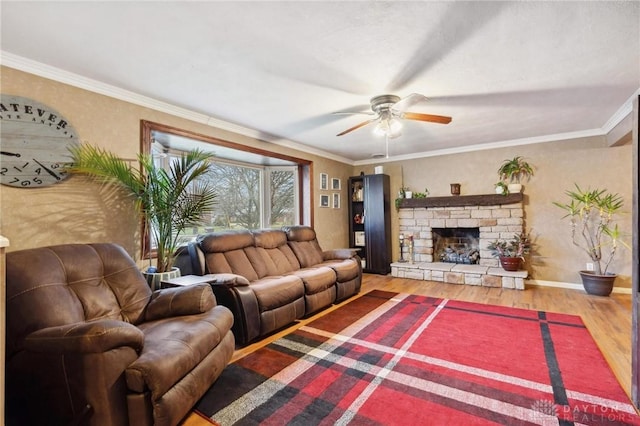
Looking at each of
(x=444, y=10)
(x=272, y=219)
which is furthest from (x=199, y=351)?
(x=272, y=219)

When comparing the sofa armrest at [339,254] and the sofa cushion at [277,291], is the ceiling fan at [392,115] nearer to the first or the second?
the sofa cushion at [277,291]

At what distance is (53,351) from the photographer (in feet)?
4.58

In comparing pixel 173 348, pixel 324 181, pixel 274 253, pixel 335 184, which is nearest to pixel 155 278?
pixel 173 348

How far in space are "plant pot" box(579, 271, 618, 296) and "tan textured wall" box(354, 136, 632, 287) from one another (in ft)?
1.13

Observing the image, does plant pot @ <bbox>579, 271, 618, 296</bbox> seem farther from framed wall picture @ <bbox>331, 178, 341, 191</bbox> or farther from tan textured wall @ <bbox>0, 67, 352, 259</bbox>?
tan textured wall @ <bbox>0, 67, 352, 259</bbox>

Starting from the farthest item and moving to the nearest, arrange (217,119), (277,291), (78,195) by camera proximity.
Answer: (217,119) → (277,291) → (78,195)

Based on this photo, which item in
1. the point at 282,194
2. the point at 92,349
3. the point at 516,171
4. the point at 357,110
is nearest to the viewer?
the point at 92,349

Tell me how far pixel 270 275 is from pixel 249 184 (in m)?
1.96

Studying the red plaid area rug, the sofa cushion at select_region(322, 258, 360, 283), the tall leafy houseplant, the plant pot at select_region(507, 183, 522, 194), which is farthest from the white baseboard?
the tall leafy houseplant

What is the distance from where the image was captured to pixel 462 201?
16.7 ft

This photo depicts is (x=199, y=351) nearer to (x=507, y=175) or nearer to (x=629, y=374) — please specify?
(x=629, y=374)

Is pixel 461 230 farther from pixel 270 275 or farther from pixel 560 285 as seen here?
pixel 270 275

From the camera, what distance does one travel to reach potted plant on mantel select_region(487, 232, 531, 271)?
4520 mm

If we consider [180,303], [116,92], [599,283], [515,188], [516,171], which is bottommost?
[599,283]
